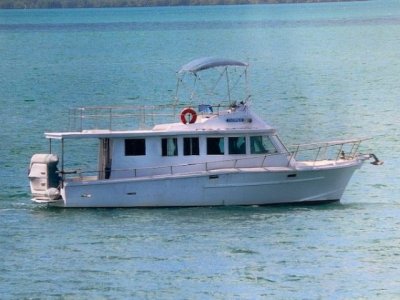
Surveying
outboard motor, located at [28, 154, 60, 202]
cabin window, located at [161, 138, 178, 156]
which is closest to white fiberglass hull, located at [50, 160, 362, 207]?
outboard motor, located at [28, 154, 60, 202]

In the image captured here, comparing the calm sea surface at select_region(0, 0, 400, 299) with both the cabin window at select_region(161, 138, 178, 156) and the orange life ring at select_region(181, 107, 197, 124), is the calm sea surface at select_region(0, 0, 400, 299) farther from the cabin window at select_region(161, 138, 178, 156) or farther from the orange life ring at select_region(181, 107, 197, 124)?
the orange life ring at select_region(181, 107, 197, 124)

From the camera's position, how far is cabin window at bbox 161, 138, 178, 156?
5734 cm

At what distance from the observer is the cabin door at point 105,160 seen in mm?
57406

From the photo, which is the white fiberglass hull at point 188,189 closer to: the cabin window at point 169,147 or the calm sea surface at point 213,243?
the calm sea surface at point 213,243

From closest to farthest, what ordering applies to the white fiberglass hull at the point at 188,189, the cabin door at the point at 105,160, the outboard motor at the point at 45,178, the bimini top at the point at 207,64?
the white fiberglass hull at the point at 188,189
the outboard motor at the point at 45,178
the cabin door at the point at 105,160
the bimini top at the point at 207,64

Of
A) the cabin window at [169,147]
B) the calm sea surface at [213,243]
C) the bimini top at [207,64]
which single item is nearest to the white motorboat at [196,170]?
the cabin window at [169,147]

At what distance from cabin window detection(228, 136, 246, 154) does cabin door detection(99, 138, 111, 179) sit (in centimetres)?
425

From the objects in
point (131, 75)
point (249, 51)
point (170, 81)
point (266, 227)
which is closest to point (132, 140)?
point (266, 227)

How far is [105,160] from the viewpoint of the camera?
5750 cm

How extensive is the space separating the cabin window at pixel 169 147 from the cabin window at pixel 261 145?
105 inches

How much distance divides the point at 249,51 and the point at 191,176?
118 metres

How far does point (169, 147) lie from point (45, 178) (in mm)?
4463

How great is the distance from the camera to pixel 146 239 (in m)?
52.4

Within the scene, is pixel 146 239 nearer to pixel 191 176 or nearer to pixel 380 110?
pixel 191 176
